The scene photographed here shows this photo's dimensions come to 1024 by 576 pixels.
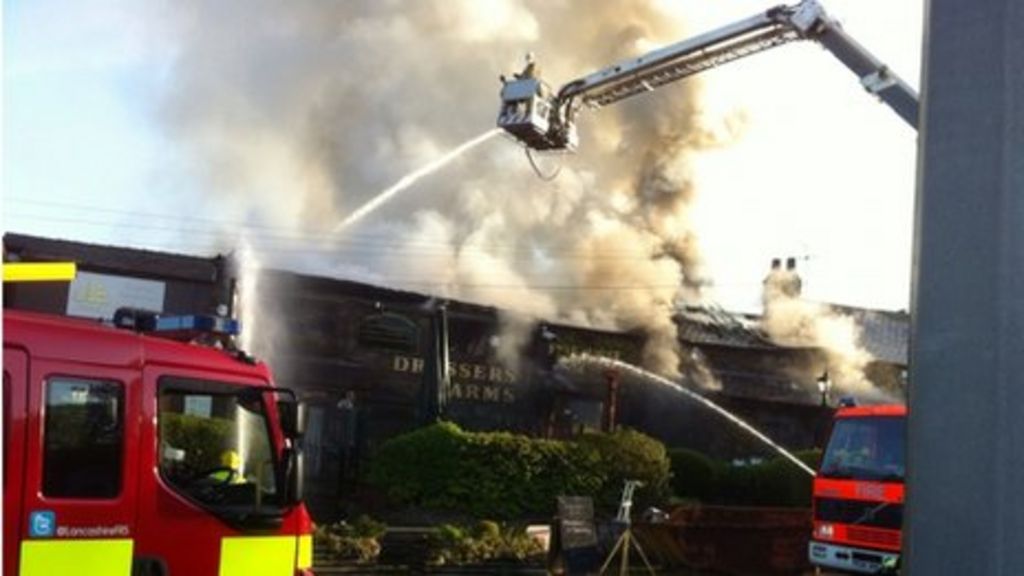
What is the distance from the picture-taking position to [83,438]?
13.4 ft

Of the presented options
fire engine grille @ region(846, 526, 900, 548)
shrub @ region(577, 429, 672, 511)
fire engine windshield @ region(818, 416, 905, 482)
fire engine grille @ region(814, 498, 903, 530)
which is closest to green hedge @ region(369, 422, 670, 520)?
shrub @ region(577, 429, 672, 511)

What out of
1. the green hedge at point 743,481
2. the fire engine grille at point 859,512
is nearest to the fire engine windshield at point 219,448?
the fire engine grille at point 859,512

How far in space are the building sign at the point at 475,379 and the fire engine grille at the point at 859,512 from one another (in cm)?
1413

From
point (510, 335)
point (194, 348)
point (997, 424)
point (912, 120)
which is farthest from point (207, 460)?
point (510, 335)

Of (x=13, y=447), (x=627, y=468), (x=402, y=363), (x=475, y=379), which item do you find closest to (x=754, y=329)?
(x=475, y=379)

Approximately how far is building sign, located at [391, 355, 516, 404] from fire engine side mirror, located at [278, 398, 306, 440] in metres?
19.5

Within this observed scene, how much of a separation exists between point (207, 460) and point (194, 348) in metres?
0.50

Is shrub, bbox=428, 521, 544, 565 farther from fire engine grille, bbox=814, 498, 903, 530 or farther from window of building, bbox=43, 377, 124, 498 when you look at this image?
window of building, bbox=43, 377, 124, 498

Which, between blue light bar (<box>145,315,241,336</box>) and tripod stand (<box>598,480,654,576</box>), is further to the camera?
tripod stand (<box>598,480,654,576</box>)

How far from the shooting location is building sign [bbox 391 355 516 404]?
24906 mm

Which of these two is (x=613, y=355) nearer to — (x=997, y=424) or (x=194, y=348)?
(x=194, y=348)

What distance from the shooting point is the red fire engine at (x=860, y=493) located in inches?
412

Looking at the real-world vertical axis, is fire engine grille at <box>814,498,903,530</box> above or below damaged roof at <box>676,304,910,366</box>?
below

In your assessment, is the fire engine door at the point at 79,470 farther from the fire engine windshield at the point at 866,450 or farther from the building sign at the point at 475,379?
the building sign at the point at 475,379
